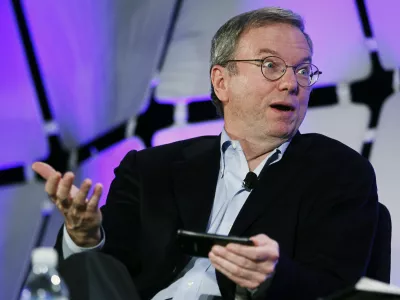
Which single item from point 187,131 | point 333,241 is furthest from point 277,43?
point 187,131

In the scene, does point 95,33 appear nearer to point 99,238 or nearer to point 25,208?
point 25,208

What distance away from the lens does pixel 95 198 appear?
1897mm

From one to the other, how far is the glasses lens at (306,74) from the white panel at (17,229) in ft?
4.09

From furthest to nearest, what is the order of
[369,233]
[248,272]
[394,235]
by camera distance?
[394,235] < [369,233] < [248,272]

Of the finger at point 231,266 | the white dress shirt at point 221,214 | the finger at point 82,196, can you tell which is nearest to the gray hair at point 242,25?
the white dress shirt at point 221,214

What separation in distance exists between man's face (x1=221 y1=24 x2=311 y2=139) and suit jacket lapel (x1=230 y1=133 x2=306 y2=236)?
0.23ft

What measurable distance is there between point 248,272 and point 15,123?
1639 millimetres

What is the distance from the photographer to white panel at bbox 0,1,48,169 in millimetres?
3105

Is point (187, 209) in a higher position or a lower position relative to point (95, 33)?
lower

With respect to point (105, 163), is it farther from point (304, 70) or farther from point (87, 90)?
point (304, 70)

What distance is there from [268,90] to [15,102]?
3.98 feet

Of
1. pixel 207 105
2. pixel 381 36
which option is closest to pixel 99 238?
pixel 207 105

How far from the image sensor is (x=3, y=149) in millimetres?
3098

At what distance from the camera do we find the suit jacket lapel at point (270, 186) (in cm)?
210
